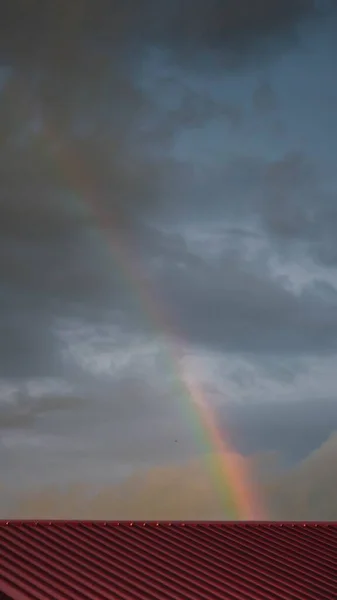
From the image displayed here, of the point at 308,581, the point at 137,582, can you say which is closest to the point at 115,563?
the point at 137,582

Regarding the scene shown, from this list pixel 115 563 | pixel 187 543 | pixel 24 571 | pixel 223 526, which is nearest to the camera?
pixel 24 571

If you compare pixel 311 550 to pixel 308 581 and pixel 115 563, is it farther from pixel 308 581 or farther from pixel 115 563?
pixel 115 563

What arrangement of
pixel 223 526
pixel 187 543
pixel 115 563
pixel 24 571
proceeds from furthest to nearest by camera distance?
pixel 223 526 < pixel 187 543 < pixel 115 563 < pixel 24 571

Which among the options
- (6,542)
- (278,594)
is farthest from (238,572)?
(6,542)

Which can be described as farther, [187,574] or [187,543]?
[187,543]

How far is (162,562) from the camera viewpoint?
2669 centimetres

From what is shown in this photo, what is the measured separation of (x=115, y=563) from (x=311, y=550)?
6744mm

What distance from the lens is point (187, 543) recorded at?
94.4 ft

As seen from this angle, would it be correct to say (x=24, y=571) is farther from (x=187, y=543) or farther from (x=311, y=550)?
(x=311, y=550)

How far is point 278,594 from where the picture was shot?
26000 millimetres

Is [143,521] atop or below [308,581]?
atop

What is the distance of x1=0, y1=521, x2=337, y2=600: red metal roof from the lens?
79.2 feet

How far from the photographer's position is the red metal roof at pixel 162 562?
2414cm

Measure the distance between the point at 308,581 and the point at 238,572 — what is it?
183cm
